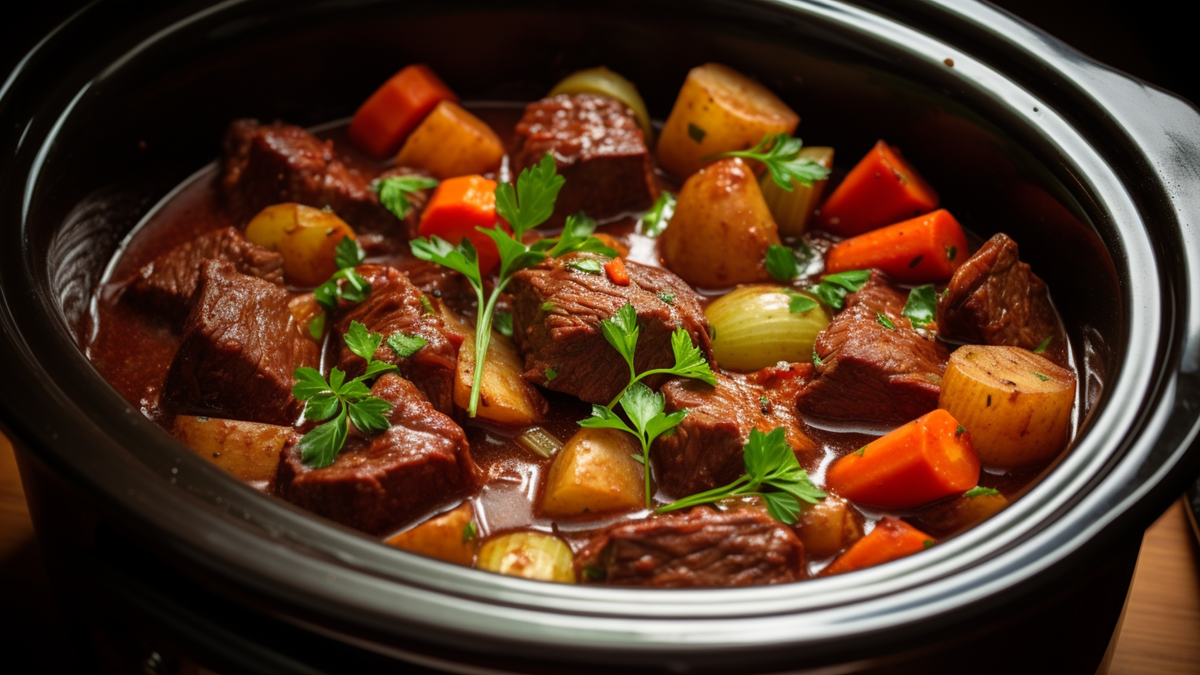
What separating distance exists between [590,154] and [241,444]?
1246mm

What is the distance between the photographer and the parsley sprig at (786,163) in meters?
2.81

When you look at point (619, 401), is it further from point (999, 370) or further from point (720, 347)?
point (999, 370)

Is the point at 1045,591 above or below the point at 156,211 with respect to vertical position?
above

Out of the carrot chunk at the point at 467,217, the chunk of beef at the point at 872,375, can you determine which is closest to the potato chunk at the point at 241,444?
the carrot chunk at the point at 467,217

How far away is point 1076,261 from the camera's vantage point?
2.55m

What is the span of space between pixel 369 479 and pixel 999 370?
1.39m

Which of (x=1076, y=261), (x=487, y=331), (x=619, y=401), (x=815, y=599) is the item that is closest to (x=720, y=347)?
(x=619, y=401)

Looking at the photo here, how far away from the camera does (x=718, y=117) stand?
2.98 m

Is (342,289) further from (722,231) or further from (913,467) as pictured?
(913,467)

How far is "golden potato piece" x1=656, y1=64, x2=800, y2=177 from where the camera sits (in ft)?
9.76

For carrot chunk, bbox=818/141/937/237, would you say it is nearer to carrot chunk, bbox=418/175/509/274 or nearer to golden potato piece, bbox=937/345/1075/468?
golden potato piece, bbox=937/345/1075/468

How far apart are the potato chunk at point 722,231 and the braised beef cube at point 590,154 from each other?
22cm

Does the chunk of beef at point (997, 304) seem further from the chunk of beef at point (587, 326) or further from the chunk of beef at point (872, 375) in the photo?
the chunk of beef at point (587, 326)

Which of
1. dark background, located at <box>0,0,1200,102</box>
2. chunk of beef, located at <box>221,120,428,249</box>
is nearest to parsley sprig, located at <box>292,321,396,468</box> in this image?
chunk of beef, located at <box>221,120,428,249</box>
